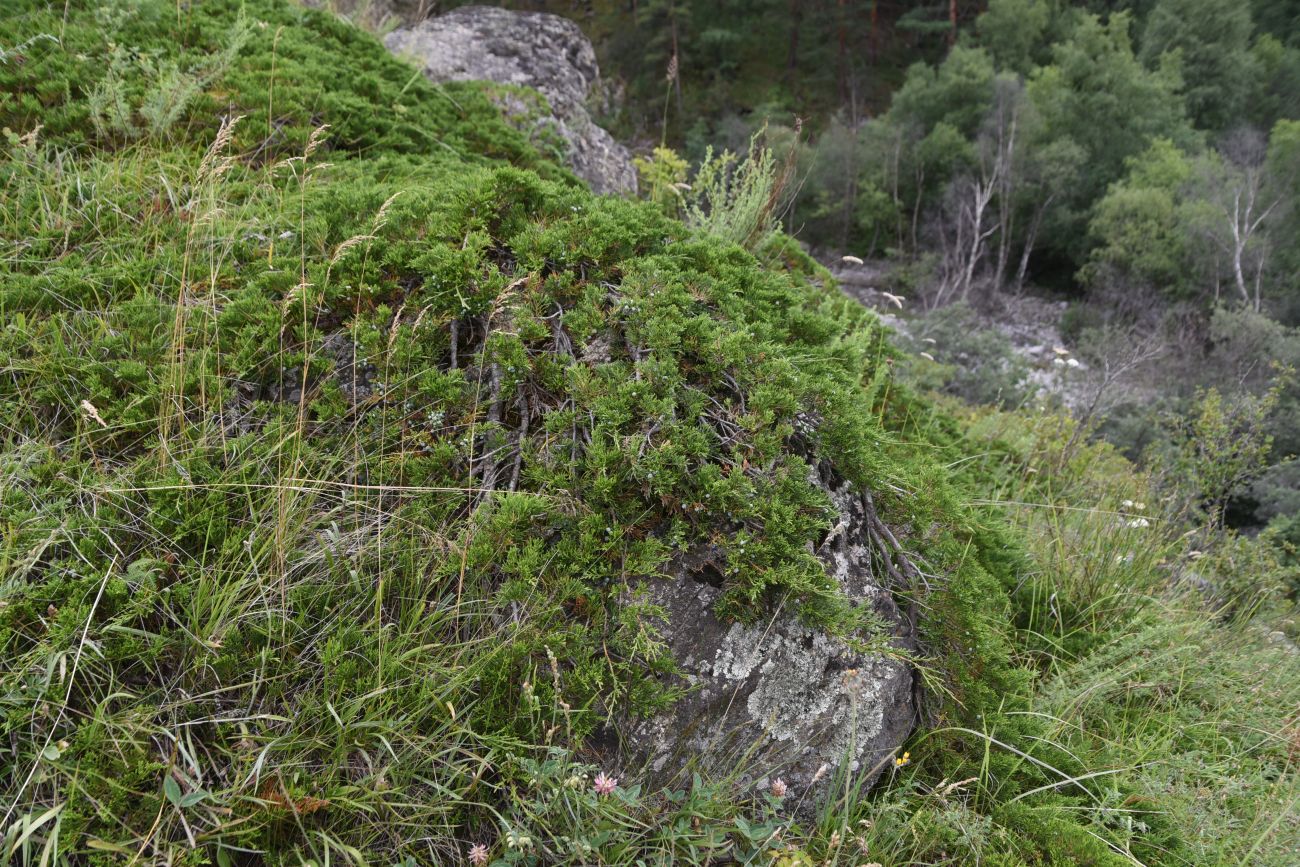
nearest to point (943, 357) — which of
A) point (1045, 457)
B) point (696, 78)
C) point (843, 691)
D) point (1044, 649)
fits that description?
point (1045, 457)

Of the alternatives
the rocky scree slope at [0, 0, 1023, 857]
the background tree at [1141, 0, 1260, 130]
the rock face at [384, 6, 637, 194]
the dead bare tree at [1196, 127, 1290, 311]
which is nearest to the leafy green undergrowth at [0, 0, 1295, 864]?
the rocky scree slope at [0, 0, 1023, 857]

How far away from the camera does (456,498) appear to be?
2.13 metres

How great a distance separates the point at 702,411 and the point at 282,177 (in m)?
2.45

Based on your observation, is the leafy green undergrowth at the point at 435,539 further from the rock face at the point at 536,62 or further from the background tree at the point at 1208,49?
the background tree at the point at 1208,49

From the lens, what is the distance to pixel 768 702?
2035mm

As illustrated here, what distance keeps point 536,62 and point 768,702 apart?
7.31 metres

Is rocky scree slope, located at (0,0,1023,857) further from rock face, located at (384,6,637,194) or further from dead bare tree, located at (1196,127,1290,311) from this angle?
dead bare tree, located at (1196,127,1290,311)

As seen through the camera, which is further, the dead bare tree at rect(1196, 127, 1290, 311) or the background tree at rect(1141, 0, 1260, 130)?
the background tree at rect(1141, 0, 1260, 130)

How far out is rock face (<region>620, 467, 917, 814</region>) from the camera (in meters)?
1.92

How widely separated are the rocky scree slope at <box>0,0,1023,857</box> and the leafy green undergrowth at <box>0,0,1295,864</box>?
0.5 inches

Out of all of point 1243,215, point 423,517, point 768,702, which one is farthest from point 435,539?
point 1243,215

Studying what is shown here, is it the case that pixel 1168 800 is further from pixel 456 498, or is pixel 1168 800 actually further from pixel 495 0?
pixel 495 0

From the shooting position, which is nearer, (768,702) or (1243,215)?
(768,702)

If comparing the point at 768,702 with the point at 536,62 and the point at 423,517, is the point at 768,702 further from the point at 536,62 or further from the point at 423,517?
the point at 536,62
